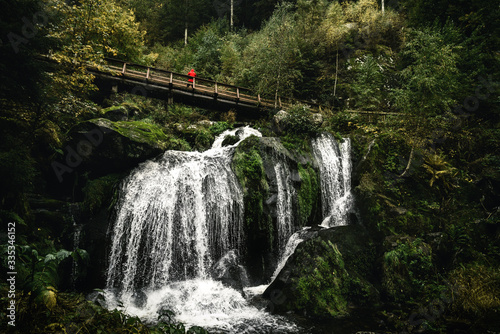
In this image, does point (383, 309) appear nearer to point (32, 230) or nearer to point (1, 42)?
point (32, 230)

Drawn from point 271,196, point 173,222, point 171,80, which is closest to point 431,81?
point 271,196

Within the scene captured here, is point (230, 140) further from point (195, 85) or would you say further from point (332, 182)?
point (195, 85)

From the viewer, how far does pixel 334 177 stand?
11.3 m

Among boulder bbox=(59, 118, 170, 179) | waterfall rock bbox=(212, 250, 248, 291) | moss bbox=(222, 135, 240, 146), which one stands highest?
moss bbox=(222, 135, 240, 146)

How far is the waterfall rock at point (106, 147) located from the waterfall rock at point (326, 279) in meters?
6.60

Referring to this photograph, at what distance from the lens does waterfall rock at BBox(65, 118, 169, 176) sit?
8438 mm

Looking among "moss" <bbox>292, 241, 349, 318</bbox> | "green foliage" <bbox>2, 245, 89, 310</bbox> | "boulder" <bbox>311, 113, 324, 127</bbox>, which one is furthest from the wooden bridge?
"green foliage" <bbox>2, 245, 89, 310</bbox>

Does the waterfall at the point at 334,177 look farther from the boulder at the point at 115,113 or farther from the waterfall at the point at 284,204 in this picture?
the boulder at the point at 115,113

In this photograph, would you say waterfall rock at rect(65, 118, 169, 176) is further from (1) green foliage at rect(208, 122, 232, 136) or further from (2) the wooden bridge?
(2) the wooden bridge

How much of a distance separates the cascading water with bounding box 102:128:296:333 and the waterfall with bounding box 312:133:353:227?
4047 millimetres

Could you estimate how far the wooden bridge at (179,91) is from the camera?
575 inches

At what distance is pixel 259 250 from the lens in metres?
8.47

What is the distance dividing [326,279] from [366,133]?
28.7ft

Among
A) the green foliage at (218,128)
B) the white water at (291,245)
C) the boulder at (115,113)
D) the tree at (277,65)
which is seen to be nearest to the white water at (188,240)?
the white water at (291,245)
